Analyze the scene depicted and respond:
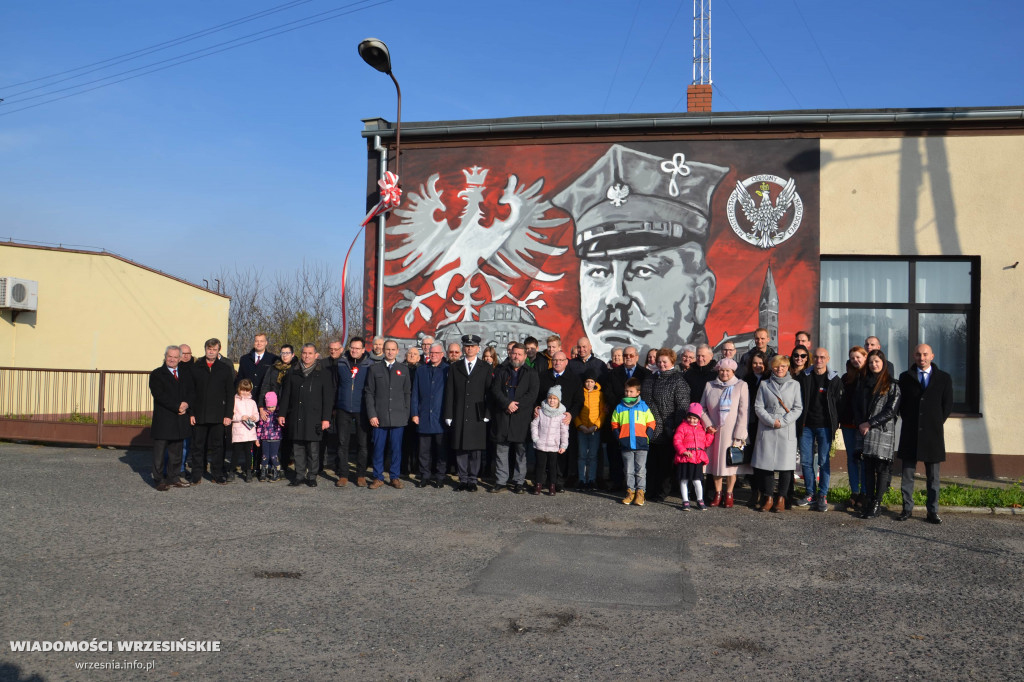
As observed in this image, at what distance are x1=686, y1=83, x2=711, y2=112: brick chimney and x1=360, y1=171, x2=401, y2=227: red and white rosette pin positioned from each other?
5643 millimetres

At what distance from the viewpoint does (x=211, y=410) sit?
32.7 feet

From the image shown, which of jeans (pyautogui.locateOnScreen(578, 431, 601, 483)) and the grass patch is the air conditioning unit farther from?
the grass patch

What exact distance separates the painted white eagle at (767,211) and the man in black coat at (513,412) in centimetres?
498

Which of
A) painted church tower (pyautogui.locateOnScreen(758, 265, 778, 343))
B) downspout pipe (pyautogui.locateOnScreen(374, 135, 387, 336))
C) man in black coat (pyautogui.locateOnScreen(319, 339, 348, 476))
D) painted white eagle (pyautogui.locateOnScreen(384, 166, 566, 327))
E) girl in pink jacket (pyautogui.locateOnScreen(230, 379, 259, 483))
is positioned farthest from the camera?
downspout pipe (pyautogui.locateOnScreen(374, 135, 387, 336))

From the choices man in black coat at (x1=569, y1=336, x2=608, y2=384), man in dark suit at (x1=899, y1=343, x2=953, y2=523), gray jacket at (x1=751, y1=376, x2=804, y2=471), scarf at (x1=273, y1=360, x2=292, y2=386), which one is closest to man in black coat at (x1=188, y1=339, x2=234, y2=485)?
scarf at (x1=273, y1=360, x2=292, y2=386)

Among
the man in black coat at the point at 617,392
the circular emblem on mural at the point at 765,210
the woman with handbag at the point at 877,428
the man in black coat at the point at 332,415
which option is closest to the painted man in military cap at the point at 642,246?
the circular emblem on mural at the point at 765,210

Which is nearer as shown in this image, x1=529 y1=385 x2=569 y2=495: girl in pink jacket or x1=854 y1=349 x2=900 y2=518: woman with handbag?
x1=854 y1=349 x2=900 y2=518: woman with handbag

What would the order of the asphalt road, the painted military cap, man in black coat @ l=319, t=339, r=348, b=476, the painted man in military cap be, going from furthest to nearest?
the painted military cap
the painted man in military cap
man in black coat @ l=319, t=339, r=348, b=476
the asphalt road

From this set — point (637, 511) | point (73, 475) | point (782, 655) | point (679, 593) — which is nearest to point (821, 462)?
point (637, 511)

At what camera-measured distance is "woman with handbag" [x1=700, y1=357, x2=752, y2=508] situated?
8.84 meters

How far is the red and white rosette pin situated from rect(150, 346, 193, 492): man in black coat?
4725 mm

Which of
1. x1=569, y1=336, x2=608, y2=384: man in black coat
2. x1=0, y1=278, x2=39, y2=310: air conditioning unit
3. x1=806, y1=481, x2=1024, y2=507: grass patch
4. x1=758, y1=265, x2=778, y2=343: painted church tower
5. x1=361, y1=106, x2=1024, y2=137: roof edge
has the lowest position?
x1=806, y1=481, x2=1024, y2=507: grass patch

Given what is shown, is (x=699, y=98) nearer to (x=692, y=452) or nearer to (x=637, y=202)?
(x=637, y=202)

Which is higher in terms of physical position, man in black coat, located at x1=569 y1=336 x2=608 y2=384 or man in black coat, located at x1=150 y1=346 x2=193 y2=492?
man in black coat, located at x1=569 y1=336 x2=608 y2=384
